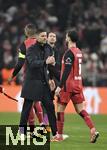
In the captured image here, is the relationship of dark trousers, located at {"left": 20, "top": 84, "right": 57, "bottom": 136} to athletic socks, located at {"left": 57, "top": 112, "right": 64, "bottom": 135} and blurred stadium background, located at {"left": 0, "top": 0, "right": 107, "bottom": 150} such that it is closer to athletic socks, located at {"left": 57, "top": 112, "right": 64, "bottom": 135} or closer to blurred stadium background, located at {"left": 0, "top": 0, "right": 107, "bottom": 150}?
athletic socks, located at {"left": 57, "top": 112, "right": 64, "bottom": 135}

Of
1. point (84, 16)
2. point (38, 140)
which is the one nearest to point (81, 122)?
point (38, 140)

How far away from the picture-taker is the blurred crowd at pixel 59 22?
27562 mm

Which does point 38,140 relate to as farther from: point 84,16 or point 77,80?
point 84,16

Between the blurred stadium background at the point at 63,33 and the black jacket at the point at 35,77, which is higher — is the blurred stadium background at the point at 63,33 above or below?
above

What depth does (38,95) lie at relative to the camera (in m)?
14.1

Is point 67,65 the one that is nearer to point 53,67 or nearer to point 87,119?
point 53,67

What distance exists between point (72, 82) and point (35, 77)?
0.80 meters

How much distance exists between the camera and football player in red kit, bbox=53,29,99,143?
46.5 feet

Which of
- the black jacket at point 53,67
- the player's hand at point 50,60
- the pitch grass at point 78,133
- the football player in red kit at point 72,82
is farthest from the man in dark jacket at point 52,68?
the pitch grass at point 78,133

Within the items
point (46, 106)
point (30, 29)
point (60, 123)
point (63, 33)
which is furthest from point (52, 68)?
point (63, 33)

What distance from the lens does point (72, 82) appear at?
14469 mm

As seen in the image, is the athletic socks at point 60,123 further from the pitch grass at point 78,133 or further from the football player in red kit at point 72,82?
the pitch grass at point 78,133

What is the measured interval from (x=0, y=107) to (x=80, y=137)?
10004mm

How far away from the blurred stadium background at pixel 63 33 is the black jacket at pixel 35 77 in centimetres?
919
